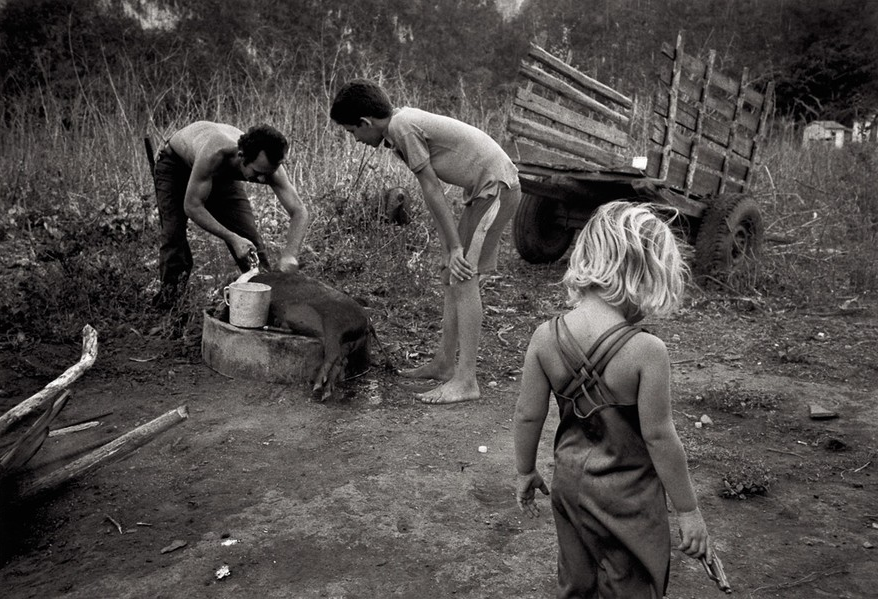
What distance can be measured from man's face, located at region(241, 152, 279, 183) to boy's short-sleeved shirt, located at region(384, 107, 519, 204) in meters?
0.87

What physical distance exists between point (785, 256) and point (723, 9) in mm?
9214

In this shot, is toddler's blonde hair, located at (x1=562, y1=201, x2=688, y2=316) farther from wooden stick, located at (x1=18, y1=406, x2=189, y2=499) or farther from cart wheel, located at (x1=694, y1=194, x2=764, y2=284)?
cart wheel, located at (x1=694, y1=194, x2=764, y2=284)

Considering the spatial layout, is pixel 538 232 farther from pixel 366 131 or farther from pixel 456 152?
pixel 366 131

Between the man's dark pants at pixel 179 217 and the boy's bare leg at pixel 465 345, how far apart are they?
5.27 feet

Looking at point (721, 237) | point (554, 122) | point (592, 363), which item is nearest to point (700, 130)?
point (721, 237)

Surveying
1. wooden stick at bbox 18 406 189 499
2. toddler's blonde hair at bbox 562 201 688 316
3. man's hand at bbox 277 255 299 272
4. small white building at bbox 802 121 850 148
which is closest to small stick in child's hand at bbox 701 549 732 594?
toddler's blonde hair at bbox 562 201 688 316

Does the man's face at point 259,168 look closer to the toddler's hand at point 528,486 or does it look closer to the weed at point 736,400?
the weed at point 736,400

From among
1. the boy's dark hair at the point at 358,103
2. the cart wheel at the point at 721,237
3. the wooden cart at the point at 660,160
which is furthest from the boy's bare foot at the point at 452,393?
the cart wheel at the point at 721,237

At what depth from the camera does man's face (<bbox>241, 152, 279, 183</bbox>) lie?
465 cm

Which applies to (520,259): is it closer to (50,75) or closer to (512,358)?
(512,358)

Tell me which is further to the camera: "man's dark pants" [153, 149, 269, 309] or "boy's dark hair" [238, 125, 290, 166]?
"man's dark pants" [153, 149, 269, 309]

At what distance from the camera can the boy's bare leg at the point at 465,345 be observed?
432cm

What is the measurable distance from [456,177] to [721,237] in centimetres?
378

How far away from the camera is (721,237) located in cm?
705
